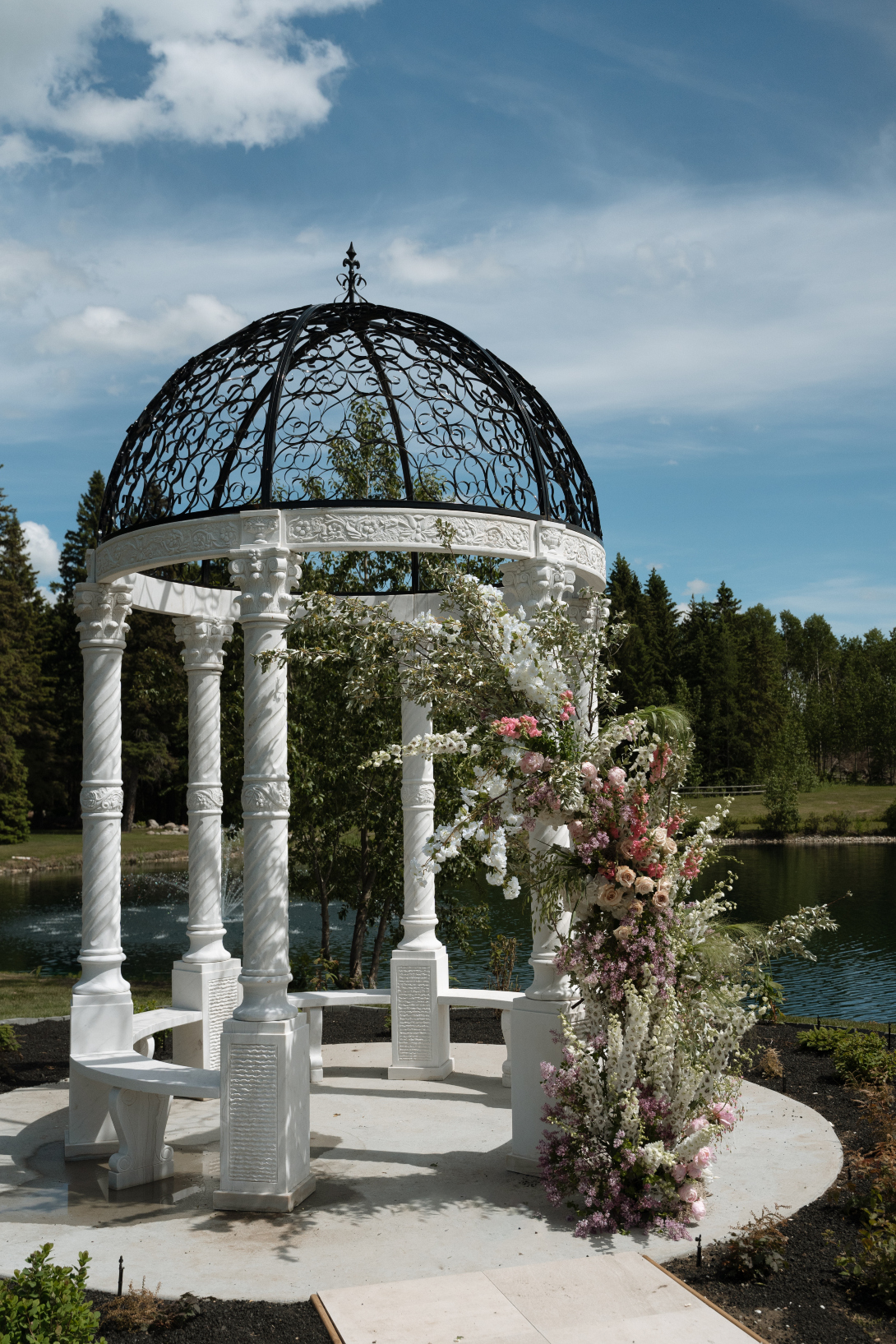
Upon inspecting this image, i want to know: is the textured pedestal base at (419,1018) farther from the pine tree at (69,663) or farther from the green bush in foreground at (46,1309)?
the pine tree at (69,663)

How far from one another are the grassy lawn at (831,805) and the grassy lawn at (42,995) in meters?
32.7

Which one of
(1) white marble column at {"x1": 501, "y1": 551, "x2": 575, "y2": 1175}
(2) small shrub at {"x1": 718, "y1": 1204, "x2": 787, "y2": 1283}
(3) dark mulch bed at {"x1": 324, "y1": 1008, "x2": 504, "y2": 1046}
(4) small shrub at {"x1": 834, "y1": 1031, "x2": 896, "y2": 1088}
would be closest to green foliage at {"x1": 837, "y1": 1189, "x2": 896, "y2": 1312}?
(2) small shrub at {"x1": 718, "y1": 1204, "x2": 787, "y2": 1283}

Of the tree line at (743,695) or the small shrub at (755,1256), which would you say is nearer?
the small shrub at (755,1256)

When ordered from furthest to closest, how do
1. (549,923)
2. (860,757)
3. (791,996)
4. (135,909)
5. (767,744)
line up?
1. (860,757)
2. (767,744)
3. (135,909)
4. (791,996)
5. (549,923)

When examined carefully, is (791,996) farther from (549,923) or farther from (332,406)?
(332,406)

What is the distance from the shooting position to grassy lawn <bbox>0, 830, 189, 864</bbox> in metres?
42.4

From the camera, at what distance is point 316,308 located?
816 cm

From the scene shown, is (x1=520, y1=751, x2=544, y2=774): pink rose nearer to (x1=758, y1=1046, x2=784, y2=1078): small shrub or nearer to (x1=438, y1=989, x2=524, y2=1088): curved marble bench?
(x1=438, y1=989, x2=524, y2=1088): curved marble bench

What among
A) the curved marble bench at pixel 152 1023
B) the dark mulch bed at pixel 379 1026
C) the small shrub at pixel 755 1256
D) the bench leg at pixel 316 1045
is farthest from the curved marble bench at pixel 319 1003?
the small shrub at pixel 755 1256

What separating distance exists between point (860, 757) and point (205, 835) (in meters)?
75.2

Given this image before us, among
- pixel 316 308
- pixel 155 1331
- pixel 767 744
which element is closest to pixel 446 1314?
pixel 155 1331

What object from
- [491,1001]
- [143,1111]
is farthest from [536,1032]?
[143,1111]

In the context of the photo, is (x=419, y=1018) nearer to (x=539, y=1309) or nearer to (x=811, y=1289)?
(x=539, y=1309)

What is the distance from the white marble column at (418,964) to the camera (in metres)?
10.0
